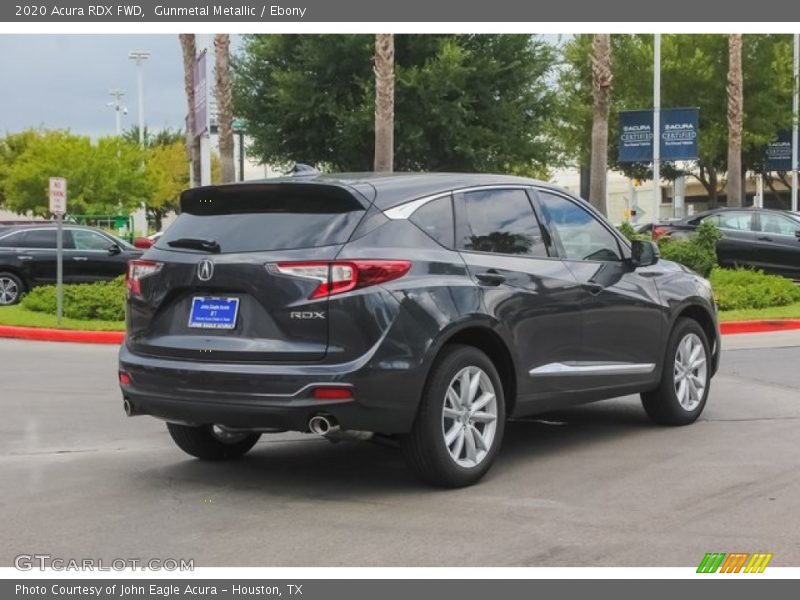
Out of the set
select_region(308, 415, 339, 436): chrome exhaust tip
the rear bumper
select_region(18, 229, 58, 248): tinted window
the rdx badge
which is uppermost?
select_region(18, 229, 58, 248): tinted window

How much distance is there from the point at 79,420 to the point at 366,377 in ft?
12.9

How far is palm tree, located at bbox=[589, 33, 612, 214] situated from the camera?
2459 centimetres

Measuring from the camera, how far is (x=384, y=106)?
23516mm

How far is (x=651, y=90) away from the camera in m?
43.8

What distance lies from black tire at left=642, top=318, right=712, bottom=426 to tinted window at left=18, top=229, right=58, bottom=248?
15.7 m

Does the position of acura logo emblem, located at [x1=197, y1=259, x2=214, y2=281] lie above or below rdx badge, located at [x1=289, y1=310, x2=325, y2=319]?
above

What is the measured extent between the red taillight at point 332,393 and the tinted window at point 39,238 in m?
17.0

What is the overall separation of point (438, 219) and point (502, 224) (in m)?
0.60

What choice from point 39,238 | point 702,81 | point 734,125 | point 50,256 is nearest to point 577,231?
point 50,256

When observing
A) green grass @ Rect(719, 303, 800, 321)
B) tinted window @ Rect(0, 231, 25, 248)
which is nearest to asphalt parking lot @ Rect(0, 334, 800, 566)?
green grass @ Rect(719, 303, 800, 321)

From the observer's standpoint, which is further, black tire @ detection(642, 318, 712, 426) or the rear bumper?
black tire @ detection(642, 318, 712, 426)

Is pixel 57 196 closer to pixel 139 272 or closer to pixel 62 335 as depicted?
pixel 62 335

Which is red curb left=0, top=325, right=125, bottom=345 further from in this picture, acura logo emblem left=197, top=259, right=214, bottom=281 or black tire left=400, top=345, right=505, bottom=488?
black tire left=400, top=345, right=505, bottom=488

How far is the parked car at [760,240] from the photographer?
22.4 metres
